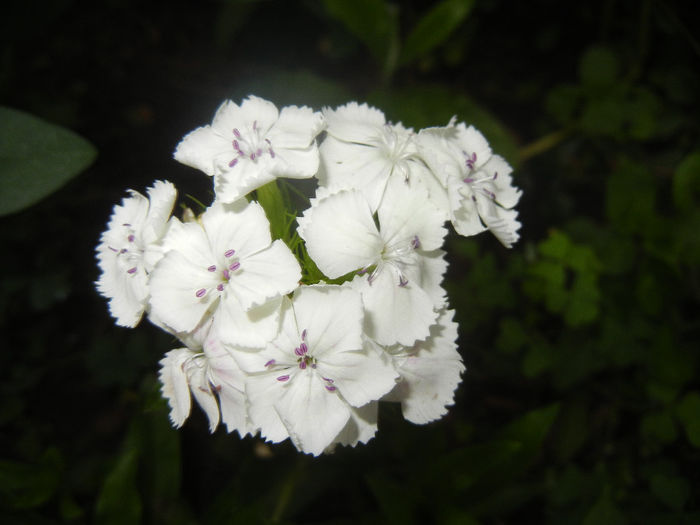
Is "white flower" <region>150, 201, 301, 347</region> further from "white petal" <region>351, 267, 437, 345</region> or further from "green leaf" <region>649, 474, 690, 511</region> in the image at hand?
"green leaf" <region>649, 474, 690, 511</region>

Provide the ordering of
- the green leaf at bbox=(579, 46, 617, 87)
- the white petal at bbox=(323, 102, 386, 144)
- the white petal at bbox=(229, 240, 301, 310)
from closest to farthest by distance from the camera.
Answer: the white petal at bbox=(229, 240, 301, 310), the white petal at bbox=(323, 102, 386, 144), the green leaf at bbox=(579, 46, 617, 87)

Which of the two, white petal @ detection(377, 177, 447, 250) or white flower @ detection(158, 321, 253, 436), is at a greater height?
white petal @ detection(377, 177, 447, 250)

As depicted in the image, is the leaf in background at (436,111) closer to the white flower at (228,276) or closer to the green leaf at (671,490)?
the white flower at (228,276)

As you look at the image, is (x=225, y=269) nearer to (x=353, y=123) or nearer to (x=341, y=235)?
(x=341, y=235)

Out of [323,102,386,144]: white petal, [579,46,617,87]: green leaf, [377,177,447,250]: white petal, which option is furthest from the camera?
[579,46,617,87]: green leaf

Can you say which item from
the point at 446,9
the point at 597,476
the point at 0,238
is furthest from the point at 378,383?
the point at 0,238

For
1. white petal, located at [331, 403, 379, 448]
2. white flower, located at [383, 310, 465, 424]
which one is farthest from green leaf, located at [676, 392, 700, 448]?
white petal, located at [331, 403, 379, 448]

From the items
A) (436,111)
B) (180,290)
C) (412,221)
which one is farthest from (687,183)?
(180,290)
